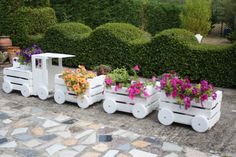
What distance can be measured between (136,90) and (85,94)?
40.9 inches

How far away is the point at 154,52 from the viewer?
782 cm

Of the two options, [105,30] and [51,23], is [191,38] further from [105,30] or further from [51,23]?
[51,23]

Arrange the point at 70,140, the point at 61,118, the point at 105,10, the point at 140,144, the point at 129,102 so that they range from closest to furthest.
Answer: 1. the point at 140,144
2. the point at 70,140
3. the point at 61,118
4. the point at 129,102
5. the point at 105,10

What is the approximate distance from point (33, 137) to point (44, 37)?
575 centimetres

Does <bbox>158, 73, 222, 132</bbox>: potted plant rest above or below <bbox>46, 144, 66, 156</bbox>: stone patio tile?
above

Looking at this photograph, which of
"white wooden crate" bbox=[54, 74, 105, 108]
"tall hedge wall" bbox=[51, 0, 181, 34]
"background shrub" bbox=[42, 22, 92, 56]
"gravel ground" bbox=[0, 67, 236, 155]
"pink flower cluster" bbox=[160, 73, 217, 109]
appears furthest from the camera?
"tall hedge wall" bbox=[51, 0, 181, 34]

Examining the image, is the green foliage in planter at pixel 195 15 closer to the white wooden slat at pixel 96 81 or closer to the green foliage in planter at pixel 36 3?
the green foliage in planter at pixel 36 3

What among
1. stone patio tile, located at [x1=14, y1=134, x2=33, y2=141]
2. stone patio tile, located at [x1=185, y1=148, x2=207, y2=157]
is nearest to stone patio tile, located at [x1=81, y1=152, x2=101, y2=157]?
stone patio tile, located at [x1=14, y1=134, x2=33, y2=141]

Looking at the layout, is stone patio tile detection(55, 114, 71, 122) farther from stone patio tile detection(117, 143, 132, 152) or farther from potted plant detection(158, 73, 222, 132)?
potted plant detection(158, 73, 222, 132)

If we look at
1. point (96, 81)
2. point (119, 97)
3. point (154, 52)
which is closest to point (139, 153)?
point (119, 97)

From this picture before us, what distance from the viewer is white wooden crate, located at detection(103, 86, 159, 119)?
509cm

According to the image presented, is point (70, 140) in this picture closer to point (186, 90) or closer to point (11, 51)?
point (186, 90)

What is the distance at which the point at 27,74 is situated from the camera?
618cm

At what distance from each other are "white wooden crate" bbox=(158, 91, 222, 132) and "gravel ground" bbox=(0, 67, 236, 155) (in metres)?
0.10
